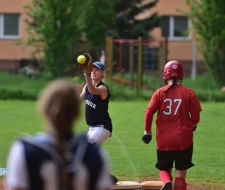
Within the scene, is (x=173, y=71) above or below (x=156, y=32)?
above

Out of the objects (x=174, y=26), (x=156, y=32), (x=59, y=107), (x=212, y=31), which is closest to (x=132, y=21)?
(x=156, y=32)

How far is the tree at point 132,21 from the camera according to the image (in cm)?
3931

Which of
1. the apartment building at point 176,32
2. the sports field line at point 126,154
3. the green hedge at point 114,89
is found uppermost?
the apartment building at point 176,32

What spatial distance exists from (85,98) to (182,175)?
4.94 feet

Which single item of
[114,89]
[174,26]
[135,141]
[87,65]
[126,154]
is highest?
[87,65]

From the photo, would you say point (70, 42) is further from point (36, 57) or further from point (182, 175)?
point (182, 175)

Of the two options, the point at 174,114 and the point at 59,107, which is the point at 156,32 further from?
the point at 59,107

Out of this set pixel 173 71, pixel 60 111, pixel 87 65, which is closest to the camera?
pixel 60 111

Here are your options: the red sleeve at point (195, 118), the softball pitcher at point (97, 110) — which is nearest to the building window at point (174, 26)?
the softball pitcher at point (97, 110)

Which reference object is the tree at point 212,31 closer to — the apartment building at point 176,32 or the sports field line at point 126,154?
the sports field line at point 126,154

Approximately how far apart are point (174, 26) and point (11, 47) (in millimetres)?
10100

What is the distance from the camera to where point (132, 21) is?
40906mm

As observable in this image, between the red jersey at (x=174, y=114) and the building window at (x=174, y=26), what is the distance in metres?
36.2

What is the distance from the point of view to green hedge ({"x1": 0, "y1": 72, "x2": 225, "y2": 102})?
26.8 m
